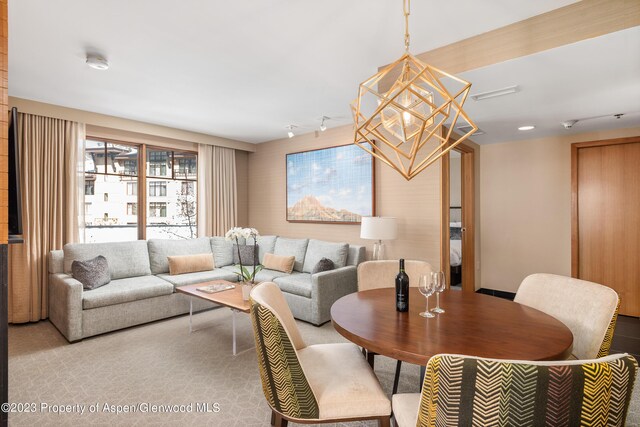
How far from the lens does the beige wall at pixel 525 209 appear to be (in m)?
4.34

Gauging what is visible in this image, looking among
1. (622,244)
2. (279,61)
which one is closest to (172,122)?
(279,61)

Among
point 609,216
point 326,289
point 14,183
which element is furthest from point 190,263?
point 609,216

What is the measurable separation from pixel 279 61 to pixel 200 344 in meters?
2.63

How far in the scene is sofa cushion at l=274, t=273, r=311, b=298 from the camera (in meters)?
3.74

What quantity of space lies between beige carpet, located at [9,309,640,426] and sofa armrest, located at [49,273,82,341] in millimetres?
108

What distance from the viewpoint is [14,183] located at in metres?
1.27

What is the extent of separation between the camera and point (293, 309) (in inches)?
151

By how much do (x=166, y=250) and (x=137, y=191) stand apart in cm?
106

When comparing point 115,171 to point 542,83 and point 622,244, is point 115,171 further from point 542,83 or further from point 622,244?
point 622,244

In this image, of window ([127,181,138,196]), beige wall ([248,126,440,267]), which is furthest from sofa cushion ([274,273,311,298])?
window ([127,181,138,196])

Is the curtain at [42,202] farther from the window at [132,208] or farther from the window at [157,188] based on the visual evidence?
the window at [157,188]

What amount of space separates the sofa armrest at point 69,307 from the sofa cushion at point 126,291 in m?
0.08

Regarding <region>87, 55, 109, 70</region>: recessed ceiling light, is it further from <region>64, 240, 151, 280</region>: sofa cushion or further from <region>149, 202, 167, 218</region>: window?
<region>149, 202, 167, 218</region>: window

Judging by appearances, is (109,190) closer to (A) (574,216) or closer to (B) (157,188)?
(B) (157,188)
